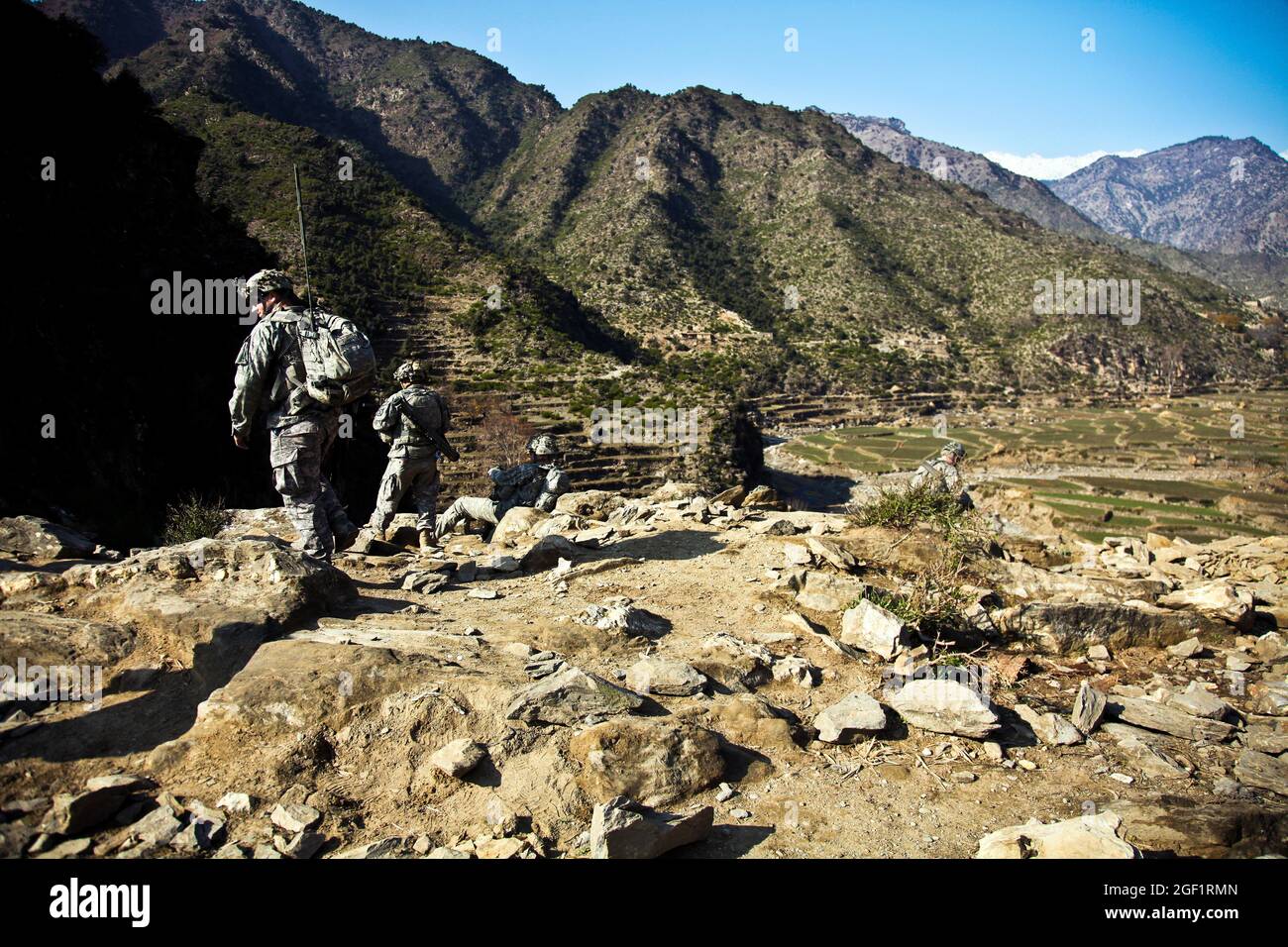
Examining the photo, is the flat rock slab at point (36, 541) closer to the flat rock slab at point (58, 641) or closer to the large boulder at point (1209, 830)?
the flat rock slab at point (58, 641)

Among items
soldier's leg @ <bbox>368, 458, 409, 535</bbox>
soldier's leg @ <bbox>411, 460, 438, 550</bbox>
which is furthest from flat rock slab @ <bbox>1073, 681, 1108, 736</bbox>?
soldier's leg @ <bbox>368, 458, 409, 535</bbox>

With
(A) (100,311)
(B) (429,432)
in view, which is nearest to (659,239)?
(A) (100,311)

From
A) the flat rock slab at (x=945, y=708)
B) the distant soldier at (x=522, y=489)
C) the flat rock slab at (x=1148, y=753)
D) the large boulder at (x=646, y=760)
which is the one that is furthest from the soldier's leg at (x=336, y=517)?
the flat rock slab at (x=1148, y=753)

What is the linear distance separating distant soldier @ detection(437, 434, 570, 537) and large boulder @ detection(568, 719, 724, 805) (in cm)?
692

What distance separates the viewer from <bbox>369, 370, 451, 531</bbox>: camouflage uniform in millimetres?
8320

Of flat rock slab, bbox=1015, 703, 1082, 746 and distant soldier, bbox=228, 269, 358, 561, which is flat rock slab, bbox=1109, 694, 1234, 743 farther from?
distant soldier, bbox=228, 269, 358, 561

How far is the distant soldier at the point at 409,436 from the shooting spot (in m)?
8.31

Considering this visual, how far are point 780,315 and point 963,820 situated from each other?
86265mm

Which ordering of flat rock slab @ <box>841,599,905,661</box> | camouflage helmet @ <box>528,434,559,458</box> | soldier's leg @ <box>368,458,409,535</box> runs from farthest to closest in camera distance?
camouflage helmet @ <box>528,434,559,458</box> < soldier's leg @ <box>368,458,409,535</box> < flat rock slab @ <box>841,599,905,661</box>

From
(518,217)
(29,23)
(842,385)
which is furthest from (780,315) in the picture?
(29,23)

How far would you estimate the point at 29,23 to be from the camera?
65.9 ft

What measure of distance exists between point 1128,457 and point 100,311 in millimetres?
65046

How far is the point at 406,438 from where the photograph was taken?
27.5ft
